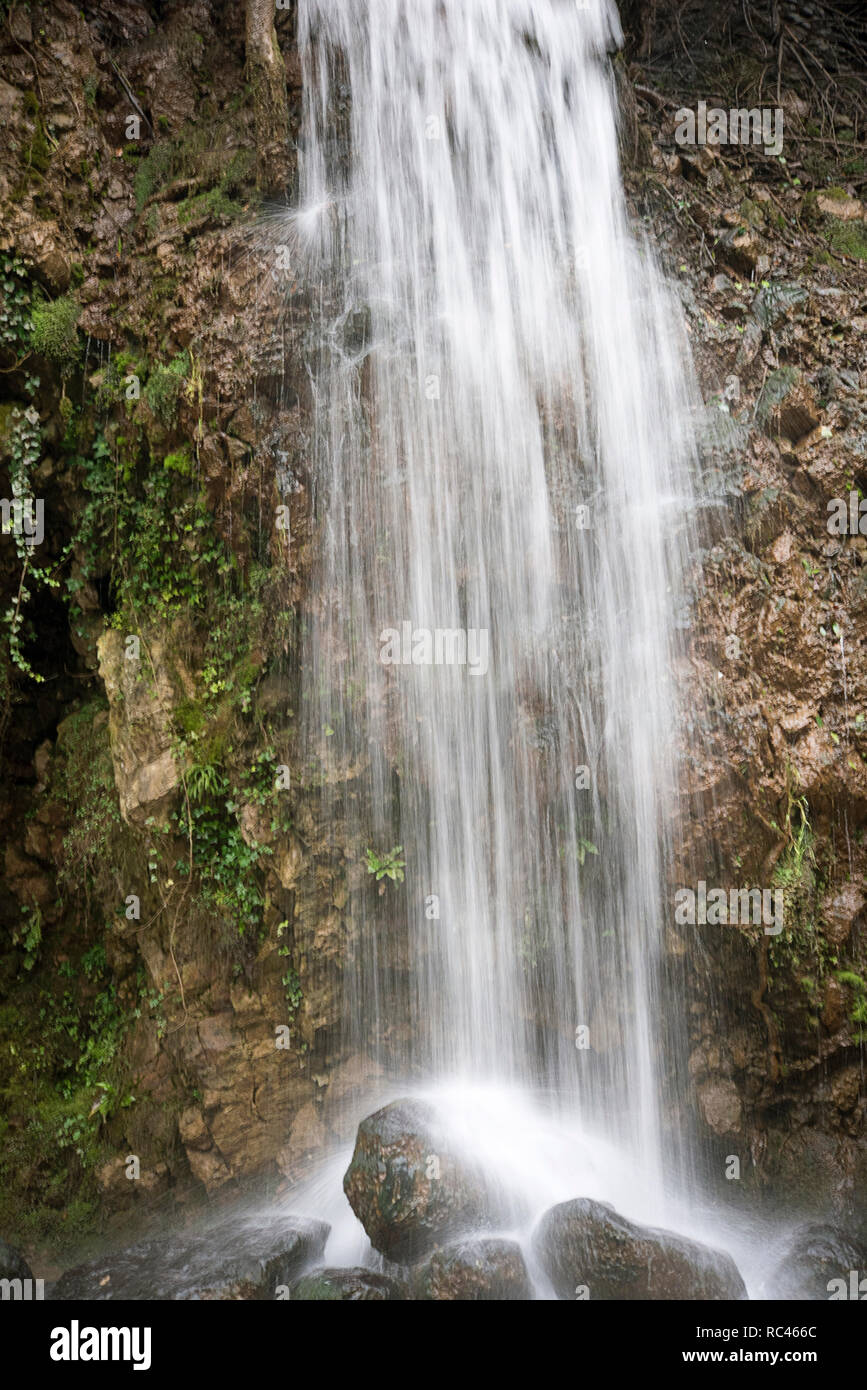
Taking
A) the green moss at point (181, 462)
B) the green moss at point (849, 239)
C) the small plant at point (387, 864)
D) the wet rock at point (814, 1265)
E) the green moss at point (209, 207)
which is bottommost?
the wet rock at point (814, 1265)

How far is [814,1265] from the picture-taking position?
15.4 ft

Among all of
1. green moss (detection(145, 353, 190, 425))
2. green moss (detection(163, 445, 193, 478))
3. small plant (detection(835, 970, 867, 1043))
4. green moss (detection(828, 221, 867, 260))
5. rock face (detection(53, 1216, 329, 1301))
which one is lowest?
rock face (detection(53, 1216, 329, 1301))

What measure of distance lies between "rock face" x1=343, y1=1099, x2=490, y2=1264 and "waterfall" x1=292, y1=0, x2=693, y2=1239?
75 centimetres

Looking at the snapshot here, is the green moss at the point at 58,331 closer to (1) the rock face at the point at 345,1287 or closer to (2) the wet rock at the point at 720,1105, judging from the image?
(1) the rock face at the point at 345,1287

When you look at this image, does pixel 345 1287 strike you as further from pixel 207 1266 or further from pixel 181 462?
pixel 181 462

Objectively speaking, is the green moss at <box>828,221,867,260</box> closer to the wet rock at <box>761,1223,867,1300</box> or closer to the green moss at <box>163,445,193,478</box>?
the green moss at <box>163,445,193,478</box>

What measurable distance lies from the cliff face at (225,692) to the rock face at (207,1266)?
0.56m

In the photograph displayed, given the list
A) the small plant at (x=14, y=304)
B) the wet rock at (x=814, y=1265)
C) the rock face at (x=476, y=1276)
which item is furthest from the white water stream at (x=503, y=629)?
the small plant at (x=14, y=304)

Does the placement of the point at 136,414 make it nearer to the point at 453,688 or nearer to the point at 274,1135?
the point at 453,688

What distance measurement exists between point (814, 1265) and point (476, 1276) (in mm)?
1946

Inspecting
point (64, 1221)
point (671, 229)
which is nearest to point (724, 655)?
point (671, 229)

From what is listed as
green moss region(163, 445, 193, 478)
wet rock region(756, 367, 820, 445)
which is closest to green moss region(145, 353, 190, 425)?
green moss region(163, 445, 193, 478)

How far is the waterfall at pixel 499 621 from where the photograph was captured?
587 cm

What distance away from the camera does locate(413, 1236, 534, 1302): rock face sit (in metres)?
4.34
